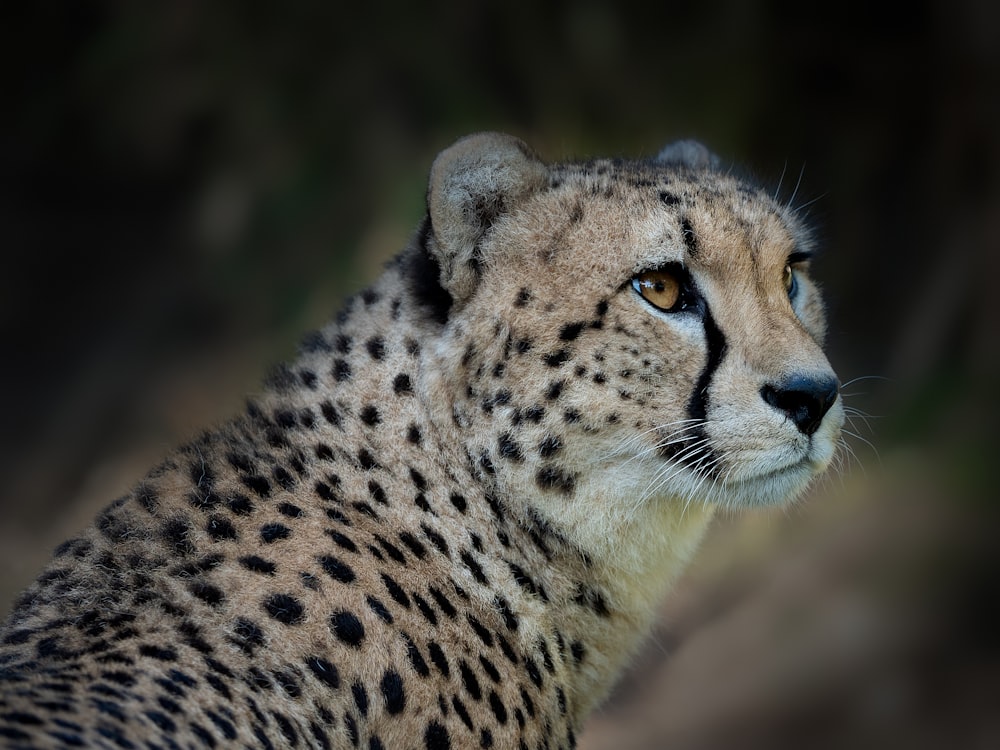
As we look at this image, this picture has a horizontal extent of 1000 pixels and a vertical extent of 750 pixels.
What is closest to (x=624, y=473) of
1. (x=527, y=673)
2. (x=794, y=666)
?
(x=527, y=673)

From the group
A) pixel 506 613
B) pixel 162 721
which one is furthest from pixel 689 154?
pixel 162 721

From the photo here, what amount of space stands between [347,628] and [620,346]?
2.84 ft

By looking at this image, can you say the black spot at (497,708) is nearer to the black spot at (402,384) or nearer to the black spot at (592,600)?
the black spot at (592,600)

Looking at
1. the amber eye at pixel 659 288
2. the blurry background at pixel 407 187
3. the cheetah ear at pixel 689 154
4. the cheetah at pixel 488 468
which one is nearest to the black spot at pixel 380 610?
the cheetah at pixel 488 468

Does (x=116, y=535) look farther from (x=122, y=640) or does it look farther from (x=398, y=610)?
(x=398, y=610)

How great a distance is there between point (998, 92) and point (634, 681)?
3690mm

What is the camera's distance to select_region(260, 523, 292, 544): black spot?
234cm

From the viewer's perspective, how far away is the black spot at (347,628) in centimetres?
224

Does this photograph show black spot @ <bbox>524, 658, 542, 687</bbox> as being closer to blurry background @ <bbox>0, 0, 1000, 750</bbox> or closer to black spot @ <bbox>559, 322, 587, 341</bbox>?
black spot @ <bbox>559, 322, 587, 341</bbox>

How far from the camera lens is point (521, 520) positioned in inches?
103

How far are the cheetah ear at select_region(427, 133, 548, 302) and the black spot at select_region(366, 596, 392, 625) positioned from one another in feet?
2.44

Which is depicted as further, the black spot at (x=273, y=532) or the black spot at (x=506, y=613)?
the black spot at (x=506, y=613)

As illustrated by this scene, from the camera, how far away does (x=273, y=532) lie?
2.35m

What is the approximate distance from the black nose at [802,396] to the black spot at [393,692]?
990mm
